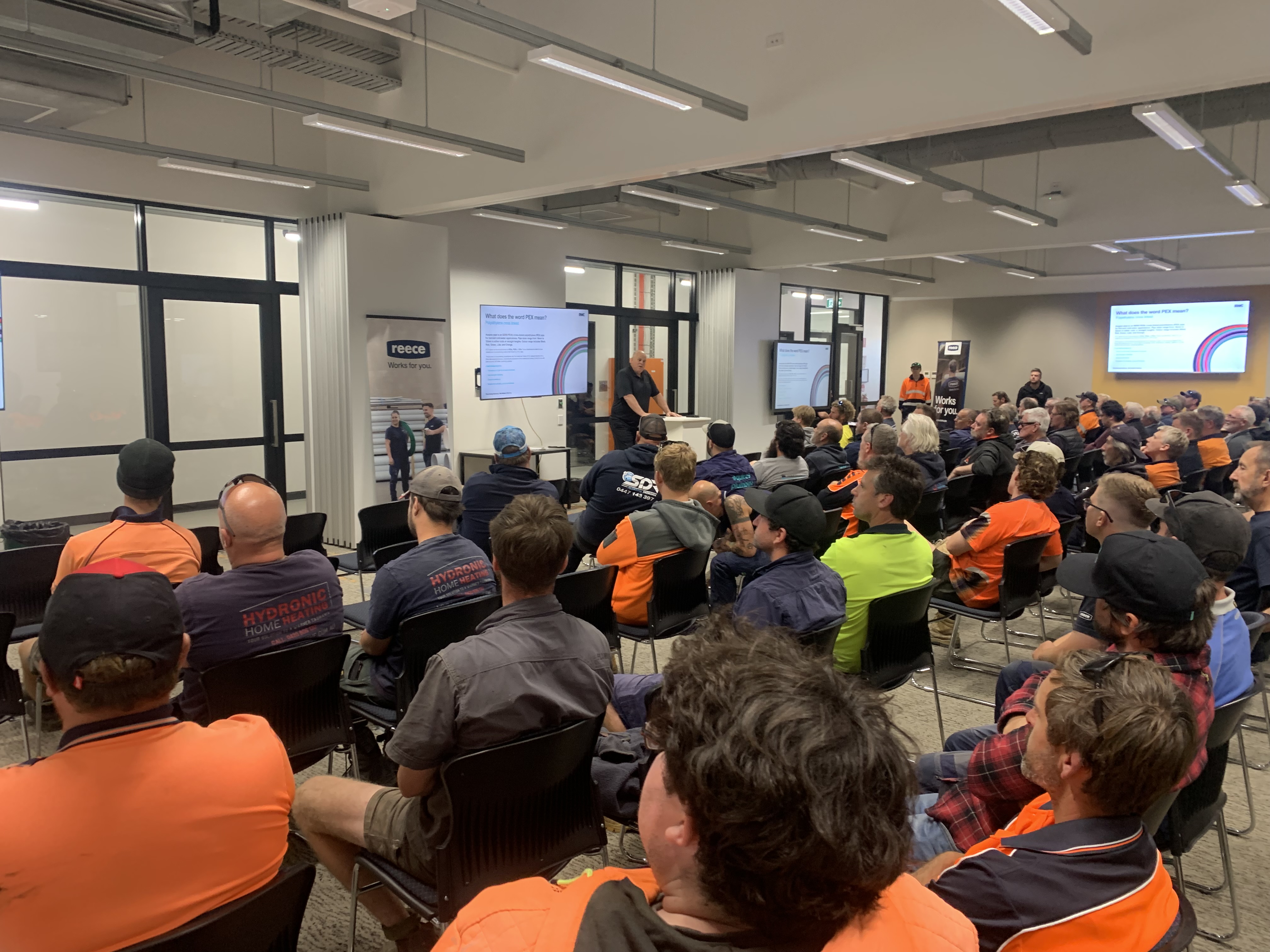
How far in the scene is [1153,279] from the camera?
45.5ft

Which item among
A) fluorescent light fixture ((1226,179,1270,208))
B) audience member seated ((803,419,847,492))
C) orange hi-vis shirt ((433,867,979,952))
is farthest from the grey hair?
orange hi-vis shirt ((433,867,979,952))

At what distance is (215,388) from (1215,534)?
7.38m

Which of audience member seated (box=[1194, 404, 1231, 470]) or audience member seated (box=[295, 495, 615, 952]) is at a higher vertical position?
audience member seated (box=[1194, 404, 1231, 470])

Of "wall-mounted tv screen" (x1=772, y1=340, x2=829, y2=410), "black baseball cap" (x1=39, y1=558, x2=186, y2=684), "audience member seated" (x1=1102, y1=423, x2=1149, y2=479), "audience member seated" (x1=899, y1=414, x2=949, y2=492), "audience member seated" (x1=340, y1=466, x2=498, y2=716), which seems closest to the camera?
"black baseball cap" (x1=39, y1=558, x2=186, y2=684)

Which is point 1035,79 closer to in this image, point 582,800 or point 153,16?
point 582,800

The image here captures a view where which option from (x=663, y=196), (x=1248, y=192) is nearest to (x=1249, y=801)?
(x=663, y=196)

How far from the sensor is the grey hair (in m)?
7.11

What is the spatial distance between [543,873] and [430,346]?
251 inches

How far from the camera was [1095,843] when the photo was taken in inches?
56.0

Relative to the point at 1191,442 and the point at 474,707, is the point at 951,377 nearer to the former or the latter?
the point at 1191,442

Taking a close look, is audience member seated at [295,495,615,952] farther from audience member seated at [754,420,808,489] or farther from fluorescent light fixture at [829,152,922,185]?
fluorescent light fixture at [829,152,922,185]

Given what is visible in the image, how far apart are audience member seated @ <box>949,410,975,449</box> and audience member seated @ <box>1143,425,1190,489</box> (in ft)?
6.92

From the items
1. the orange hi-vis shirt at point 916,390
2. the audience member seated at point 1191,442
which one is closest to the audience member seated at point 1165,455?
the audience member seated at point 1191,442

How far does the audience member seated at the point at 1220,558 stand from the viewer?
93.9 inches
